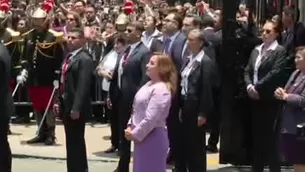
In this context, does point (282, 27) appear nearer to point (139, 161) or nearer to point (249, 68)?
point (249, 68)

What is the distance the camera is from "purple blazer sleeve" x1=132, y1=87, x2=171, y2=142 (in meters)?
8.08

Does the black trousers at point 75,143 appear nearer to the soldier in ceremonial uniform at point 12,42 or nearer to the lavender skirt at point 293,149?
the lavender skirt at point 293,149

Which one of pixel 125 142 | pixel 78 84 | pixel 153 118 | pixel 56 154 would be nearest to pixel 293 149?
pixel 153 118

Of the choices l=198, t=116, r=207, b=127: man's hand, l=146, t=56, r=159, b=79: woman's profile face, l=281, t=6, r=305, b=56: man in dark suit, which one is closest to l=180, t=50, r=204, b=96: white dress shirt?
l=198, t=116, r=207, b=127: man's hand

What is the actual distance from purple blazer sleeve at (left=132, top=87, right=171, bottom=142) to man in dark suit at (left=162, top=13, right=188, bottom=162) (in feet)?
9.40

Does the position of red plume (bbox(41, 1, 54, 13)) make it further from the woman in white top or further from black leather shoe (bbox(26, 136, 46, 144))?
black leather shoe (bbox(26, 136, 46, 144))

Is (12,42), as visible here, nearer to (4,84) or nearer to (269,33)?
(4,84)

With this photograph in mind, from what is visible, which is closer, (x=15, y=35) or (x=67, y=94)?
(x=67, y=94)

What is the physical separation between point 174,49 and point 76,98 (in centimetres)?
215

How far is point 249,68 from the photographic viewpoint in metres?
10.6

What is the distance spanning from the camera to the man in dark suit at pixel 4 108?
960 cm

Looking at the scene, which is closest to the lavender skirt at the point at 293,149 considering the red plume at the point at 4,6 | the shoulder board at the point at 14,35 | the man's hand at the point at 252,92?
the man's hand at the point at 252,92

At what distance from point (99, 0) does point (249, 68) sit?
79.3 feet

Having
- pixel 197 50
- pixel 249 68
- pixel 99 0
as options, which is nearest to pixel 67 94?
pixel 197 50
